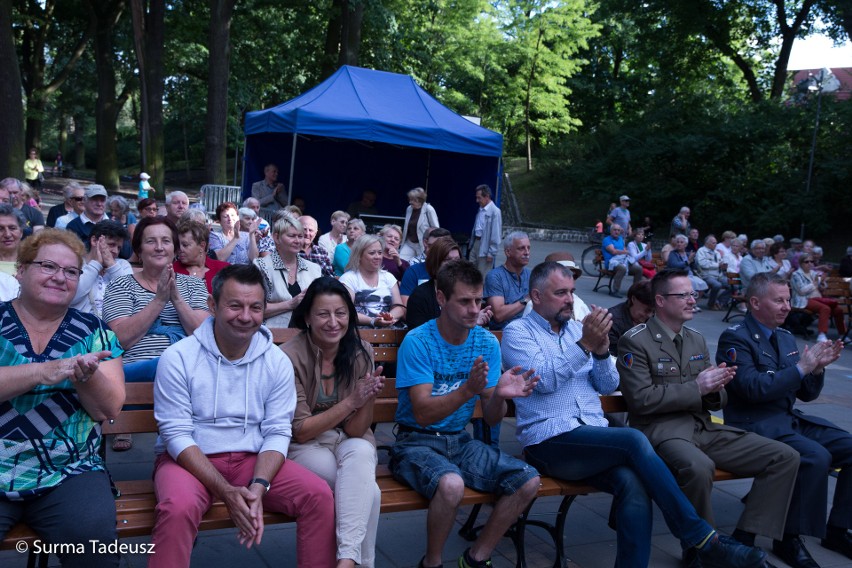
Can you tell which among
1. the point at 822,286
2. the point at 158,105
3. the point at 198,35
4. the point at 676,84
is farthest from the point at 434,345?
the point at 676,84

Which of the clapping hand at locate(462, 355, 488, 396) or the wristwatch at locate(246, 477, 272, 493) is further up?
the clapping hand at locate(462, 355, 488, 396)

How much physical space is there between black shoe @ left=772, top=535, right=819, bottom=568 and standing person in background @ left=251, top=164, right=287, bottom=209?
439 inches

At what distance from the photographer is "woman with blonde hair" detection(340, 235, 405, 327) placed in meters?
6.24

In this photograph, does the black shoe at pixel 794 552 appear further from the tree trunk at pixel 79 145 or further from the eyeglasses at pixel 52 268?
the tree trunk at pixel 79 145

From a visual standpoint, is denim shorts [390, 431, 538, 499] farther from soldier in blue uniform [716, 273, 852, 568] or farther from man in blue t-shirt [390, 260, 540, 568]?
soldier in blue uniform [716, 273, 852, 568]

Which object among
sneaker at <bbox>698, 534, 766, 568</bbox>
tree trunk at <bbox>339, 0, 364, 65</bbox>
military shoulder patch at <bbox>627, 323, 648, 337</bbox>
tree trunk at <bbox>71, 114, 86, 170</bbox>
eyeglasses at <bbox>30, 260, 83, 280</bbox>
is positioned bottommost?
sneaker at <bbox>698, 534, 766, 568</bbox>

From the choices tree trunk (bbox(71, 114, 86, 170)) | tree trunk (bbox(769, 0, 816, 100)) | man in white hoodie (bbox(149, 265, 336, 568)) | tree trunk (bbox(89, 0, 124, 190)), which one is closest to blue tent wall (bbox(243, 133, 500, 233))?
tree trunk (bbox(89, 0, 124, 190))

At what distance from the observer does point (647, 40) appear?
1335 inches

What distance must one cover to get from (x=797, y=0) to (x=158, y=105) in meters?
23.9

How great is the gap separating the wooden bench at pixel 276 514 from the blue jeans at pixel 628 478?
116 millimetres

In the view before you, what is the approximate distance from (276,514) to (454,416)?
3.43 ft

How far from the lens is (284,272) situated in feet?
19.1

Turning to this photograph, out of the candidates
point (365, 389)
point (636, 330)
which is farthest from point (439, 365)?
point (636, 330)

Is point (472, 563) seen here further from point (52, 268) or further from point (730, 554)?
point (52, 268)
